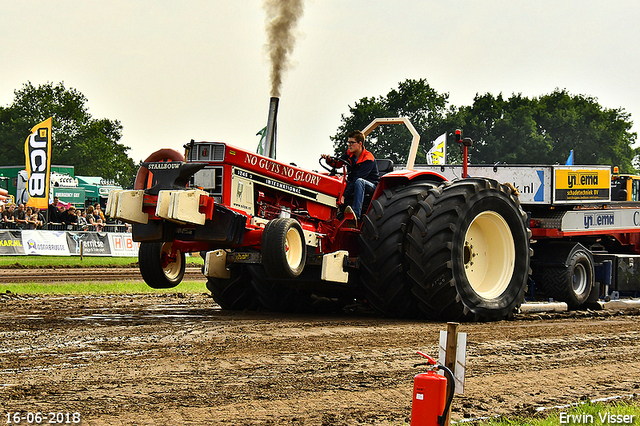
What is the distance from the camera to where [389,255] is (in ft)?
28.8

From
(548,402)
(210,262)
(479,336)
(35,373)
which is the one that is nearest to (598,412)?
(548,402)

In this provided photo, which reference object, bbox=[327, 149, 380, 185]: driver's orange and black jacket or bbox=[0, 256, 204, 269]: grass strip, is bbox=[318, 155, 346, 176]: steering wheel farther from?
bbox=[0, 256, 204, 269]: grass strip

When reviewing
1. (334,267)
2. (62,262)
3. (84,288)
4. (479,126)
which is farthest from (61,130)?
(334,267)

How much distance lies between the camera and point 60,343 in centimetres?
675

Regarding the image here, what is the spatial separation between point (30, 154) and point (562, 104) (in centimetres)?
5956

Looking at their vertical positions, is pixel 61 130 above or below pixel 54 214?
above

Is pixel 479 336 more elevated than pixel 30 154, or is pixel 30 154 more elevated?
pixel 30 154

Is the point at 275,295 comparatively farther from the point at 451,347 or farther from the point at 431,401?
the point at 431,401

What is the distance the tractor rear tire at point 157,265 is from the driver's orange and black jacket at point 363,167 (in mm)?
2532

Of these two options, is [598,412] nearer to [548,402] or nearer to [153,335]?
[548,402]

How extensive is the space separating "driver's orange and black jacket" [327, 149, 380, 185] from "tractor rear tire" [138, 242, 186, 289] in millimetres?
2532

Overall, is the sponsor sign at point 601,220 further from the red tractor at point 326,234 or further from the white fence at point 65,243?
the white fence at point 65,243

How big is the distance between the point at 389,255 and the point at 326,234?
1.08 metres

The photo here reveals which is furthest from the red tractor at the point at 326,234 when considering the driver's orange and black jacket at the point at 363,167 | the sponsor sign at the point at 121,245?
the sponsor sign at the point at 121,245
